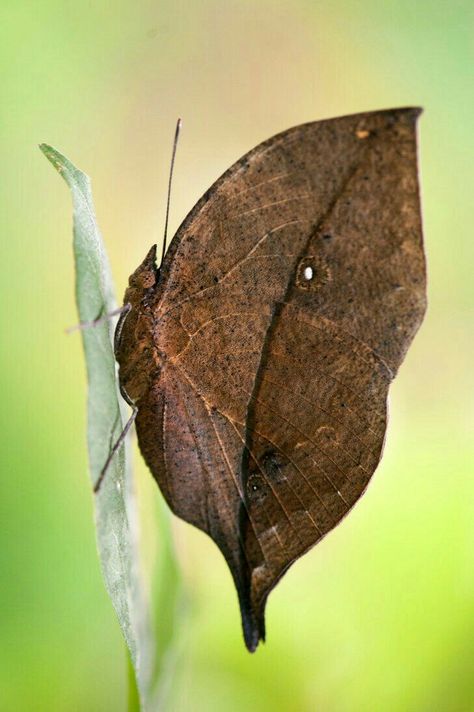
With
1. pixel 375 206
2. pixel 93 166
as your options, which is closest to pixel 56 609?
pixel 375 206

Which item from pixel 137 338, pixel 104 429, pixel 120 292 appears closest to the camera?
pixel 104 429

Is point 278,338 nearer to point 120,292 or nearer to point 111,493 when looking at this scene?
point 111,493

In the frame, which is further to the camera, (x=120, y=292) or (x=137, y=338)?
(x=120, y=292)

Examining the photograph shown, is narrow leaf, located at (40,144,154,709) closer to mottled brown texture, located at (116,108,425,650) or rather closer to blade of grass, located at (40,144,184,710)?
blade of grass, located at (40,144,184,710)

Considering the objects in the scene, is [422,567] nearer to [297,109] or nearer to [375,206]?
[375,206]

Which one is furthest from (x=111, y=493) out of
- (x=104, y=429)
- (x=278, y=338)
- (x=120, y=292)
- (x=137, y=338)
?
(x=120, y=292)

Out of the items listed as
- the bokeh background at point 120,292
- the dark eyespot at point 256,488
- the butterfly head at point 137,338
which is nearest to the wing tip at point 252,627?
the bokeh background at point 120,292

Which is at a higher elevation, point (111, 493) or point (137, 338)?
point (137, 338)

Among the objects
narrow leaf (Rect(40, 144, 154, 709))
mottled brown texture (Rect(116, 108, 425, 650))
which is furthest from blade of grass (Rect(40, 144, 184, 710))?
mottled brown texture (Rect(116, 108, 425, 650))
